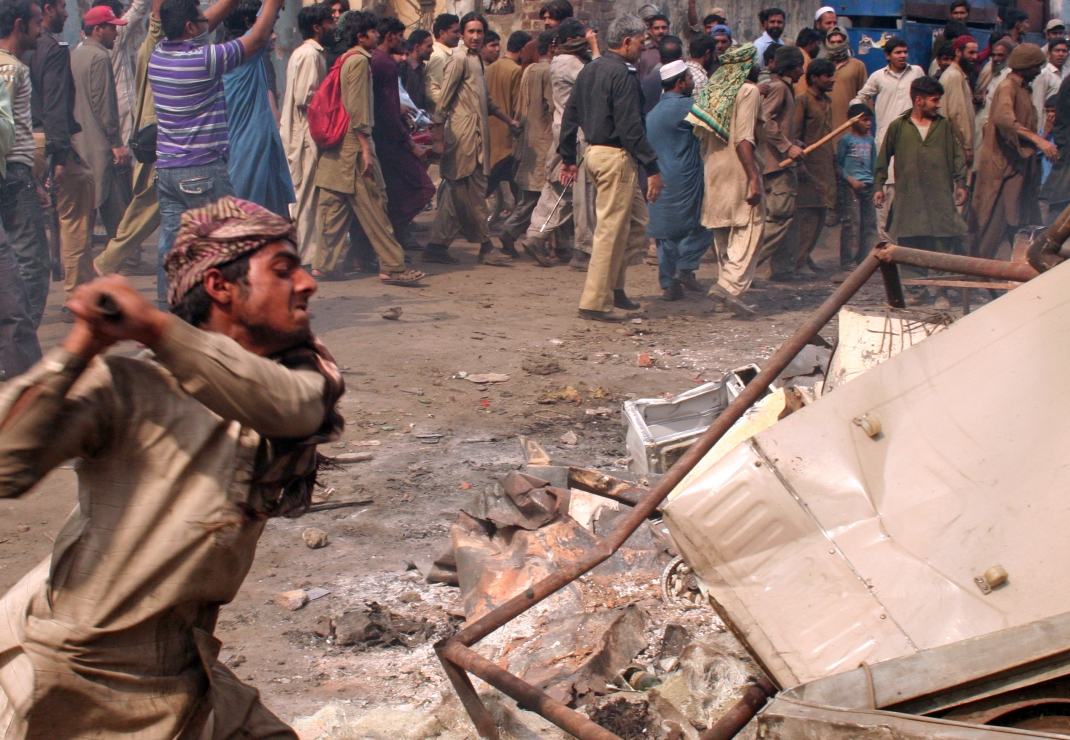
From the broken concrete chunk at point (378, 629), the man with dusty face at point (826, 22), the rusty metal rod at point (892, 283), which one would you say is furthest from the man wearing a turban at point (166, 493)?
the man with dusty face at point (826, 22)

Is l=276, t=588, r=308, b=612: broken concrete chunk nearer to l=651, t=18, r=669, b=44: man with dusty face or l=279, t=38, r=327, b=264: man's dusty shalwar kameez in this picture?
l=279, t=38, r=327, b=264: man's dusty shalwar kameez

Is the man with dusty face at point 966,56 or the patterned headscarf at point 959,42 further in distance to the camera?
the man with dusty face at point 966,56

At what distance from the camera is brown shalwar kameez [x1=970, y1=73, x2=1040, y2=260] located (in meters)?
8.34

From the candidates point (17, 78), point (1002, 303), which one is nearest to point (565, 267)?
point (17, 78)

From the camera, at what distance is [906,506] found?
199 cm

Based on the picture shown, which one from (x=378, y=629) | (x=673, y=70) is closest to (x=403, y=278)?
(x=673, y=70)

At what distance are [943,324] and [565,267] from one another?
231 inches

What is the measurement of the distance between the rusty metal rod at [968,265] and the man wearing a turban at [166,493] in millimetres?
1691

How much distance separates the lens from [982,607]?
1782 millimetres

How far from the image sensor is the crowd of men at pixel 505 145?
576 centimetres

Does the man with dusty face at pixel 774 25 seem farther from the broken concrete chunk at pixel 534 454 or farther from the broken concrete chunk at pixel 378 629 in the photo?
the broken concrete chunk at pixel 378 629

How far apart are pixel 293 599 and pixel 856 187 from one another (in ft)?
22.8

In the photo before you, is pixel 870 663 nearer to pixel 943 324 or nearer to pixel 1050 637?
pixel 1050 637

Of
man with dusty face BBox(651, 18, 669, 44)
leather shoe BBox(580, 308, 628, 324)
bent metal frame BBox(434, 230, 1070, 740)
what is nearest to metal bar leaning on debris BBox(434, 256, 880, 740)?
bent metal frame BBox(434, 230, 1070, 740)
